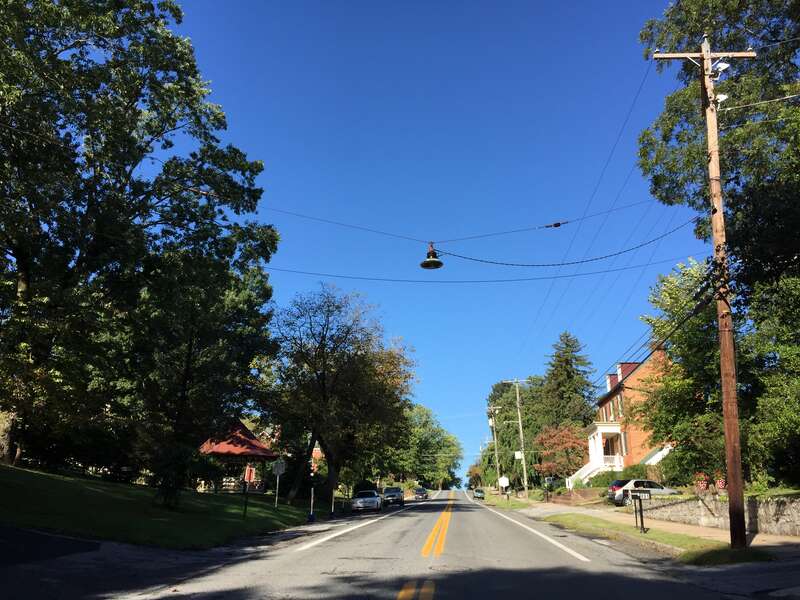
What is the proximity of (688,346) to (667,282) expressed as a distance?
6.72 meters

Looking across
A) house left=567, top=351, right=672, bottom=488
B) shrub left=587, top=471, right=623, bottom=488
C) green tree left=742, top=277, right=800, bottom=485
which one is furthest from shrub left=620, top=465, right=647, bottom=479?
green tree left=742, top=277, right=800, bottom=485

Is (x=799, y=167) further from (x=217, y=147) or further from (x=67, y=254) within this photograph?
(x=67, y=254)

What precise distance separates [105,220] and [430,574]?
14396mm

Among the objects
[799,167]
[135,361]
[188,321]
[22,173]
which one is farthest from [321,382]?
[799,167]

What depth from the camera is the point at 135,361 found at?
1136 inches

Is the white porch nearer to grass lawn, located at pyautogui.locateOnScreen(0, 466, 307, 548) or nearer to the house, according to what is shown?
the house

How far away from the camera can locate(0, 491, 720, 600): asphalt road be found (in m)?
8.53

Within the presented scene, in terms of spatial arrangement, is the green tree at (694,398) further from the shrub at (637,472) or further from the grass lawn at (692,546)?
the shrub at (637,472)

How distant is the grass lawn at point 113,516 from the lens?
1360 cm

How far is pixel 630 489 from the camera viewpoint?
33656 millimetres

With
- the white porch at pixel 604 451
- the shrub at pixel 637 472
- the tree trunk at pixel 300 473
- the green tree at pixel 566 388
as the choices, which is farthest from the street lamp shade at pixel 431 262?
the green tree at pixel 566 388

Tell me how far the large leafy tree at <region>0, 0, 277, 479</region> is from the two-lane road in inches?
322

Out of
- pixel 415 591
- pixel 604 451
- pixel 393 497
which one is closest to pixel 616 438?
pixel 604 451

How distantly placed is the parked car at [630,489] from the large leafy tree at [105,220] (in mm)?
23968
